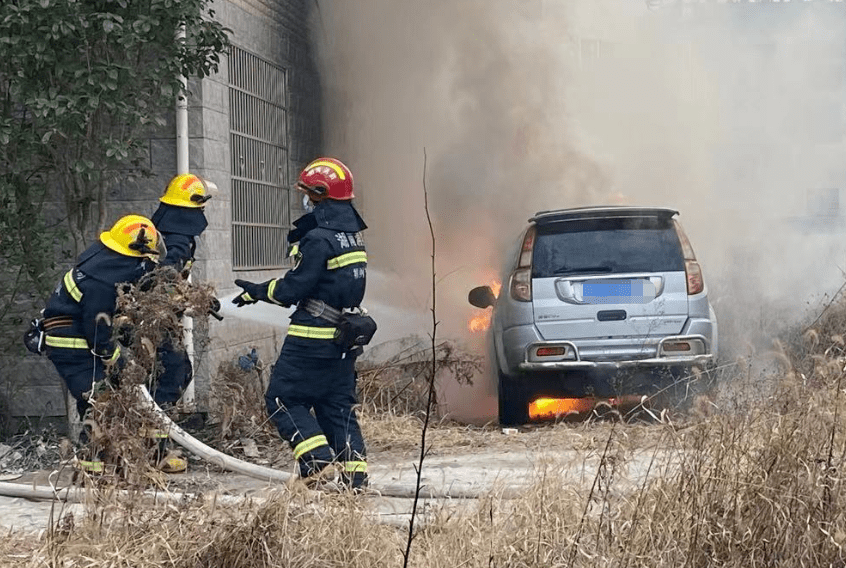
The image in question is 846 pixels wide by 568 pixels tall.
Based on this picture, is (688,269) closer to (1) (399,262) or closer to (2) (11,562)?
(2) (11,562)

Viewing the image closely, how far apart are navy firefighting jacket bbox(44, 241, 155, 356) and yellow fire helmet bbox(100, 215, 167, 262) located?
0.04 m

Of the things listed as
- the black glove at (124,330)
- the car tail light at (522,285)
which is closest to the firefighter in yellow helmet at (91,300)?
the black glove at (124,330)

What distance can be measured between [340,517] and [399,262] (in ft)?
36.9

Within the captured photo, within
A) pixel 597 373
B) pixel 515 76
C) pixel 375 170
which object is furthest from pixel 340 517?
pixel 515 76

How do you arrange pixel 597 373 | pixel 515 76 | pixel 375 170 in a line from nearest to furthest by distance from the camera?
pixel 597 373, pixel 375 170, pixel 515 76

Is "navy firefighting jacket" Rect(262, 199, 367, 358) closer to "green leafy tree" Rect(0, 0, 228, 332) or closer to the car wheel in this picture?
"green leafy tree" Rect(0, 0, 228, 332)

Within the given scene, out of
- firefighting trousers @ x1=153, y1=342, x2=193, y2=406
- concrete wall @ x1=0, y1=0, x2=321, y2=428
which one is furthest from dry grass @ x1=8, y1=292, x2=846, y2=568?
concrete wall @ x1=0, y1=0, x2=321, y2=428

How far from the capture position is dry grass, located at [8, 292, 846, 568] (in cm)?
441

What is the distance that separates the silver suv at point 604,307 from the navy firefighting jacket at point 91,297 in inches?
118

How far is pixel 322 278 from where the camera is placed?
6.60m

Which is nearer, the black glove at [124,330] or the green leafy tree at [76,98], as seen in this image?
the black glove at [124,330]

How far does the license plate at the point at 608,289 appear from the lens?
8.76 meters

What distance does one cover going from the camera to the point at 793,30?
2108 cm

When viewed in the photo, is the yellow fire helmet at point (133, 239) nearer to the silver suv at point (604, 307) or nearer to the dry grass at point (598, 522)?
the dry grass at point (598, 522)
